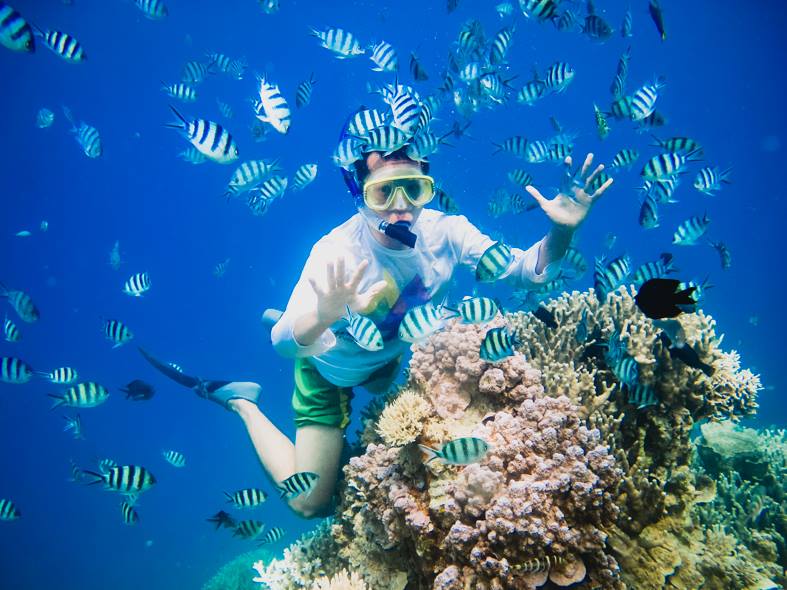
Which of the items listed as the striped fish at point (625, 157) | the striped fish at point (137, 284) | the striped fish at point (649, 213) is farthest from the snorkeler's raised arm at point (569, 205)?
the striped fish at point (137, 284)

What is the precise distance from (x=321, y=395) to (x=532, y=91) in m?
5.66

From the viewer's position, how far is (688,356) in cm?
360

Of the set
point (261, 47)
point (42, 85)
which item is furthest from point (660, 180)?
point (261, 47)

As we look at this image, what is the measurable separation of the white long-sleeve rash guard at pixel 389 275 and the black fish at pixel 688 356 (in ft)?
3.96

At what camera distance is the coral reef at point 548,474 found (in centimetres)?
253

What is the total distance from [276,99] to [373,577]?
15.7 feet

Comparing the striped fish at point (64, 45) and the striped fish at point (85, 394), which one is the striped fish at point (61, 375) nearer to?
the striped fish at point (85, 394)

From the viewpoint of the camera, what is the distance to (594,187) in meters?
3.51

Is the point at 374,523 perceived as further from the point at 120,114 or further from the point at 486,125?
the point at 486,125

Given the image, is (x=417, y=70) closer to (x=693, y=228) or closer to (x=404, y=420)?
(x=693, y=228)

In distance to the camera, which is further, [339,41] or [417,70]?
[417,70]

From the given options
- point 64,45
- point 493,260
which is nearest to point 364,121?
point 493,260

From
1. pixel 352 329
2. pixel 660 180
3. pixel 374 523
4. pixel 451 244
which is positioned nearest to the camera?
pixel 352 329

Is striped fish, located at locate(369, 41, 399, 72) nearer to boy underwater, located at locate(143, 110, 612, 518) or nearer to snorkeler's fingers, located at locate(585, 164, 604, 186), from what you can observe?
boy underwater, located at locate(143, 110, 612, 518)
